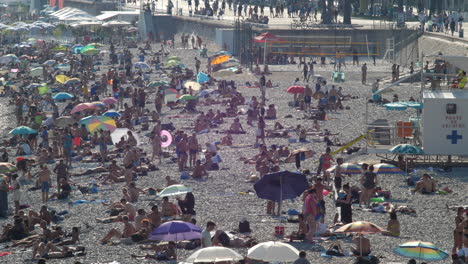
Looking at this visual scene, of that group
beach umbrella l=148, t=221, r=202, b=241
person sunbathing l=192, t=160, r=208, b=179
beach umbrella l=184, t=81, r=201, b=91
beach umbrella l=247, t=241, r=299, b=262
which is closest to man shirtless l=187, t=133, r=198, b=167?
person sunbathing l=192, t=160, r=208, b=179

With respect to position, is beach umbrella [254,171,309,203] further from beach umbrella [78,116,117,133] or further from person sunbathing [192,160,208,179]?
beach umbrella [78,116,117,133]

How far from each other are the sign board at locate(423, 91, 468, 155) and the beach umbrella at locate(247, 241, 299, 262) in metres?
11.9

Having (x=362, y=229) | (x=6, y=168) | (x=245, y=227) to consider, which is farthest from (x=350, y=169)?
(x=6, y=168)

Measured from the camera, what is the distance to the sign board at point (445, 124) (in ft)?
89.9

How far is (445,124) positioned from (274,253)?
485 inches

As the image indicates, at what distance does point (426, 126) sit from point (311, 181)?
148 inches

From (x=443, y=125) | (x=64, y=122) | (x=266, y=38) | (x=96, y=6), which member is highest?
(x=266, y=38)

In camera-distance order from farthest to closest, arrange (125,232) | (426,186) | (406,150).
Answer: (406,150)
(426,186)
(125,232)

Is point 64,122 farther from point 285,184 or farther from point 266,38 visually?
point 266,38

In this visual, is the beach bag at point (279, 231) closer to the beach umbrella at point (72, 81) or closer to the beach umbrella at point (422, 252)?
the beach umbrella at point (422, 252)

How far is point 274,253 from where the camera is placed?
651 inches

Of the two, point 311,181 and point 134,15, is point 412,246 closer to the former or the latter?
point 311,181

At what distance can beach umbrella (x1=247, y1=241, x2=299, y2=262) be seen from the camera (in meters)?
16.5

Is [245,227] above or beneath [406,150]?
beneath
